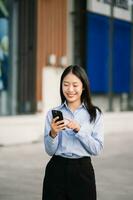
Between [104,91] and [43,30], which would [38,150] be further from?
[104,91]

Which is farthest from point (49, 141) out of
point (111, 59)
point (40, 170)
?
point (111, 59)

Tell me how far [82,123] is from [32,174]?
5.40 m

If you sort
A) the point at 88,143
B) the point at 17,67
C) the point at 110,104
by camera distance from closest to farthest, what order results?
the point at 88,143 < the point at 17,67 < the point at 110,104

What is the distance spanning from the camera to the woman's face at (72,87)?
145 inches

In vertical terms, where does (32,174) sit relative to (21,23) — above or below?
below

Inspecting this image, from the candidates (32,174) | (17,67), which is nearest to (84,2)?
(17,67)

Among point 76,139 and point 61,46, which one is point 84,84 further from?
point 61,46

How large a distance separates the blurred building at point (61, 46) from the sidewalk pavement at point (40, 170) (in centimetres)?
145

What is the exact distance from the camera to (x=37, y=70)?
1429 centimetres


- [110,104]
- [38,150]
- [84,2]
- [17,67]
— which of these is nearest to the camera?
[38,150]

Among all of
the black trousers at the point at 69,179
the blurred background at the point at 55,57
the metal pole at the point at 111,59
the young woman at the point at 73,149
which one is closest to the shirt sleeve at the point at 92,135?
the young woman at the point at 73,149

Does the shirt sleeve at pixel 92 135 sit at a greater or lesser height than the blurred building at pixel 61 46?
lesser

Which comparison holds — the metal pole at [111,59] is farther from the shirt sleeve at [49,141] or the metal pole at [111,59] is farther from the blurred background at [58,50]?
the shirt sleeve at [49,141]

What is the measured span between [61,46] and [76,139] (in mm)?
11556
